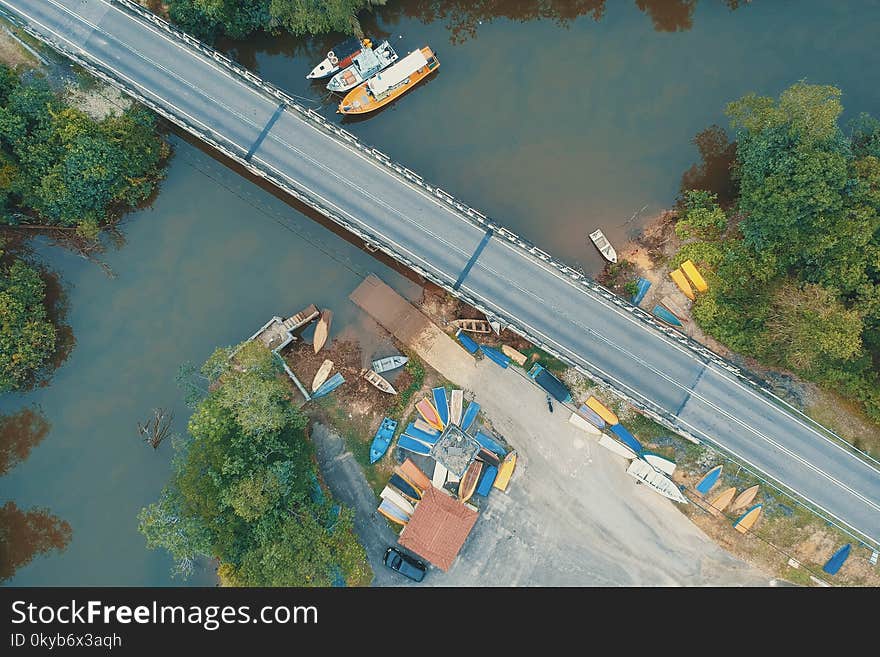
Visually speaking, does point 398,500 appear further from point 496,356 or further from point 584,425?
point 584,425

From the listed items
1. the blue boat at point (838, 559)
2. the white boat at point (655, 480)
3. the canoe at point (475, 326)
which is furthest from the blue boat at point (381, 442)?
the blue boat at point (838, 559)

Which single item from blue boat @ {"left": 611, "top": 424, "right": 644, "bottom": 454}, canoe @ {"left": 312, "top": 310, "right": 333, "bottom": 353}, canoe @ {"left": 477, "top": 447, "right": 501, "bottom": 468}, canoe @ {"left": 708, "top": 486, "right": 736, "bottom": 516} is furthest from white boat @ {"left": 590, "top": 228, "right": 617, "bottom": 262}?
canoe @ {"left": 312, "top": 310, "right": 333, "bottom": 353}

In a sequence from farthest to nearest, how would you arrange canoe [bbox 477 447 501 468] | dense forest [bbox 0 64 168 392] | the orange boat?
the orange boat
canoe [bbox 477 447 501 468]
dense forest [bbox 0 64 168 392]

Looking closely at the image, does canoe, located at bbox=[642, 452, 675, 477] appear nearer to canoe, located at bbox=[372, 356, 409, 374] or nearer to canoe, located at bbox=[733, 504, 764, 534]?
canoe, located at bbox=[733, 504, 764, 534]

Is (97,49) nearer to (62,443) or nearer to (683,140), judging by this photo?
(62,443)

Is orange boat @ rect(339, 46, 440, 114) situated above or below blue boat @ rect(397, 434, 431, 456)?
above

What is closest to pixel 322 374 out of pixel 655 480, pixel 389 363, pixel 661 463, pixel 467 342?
pixel 389 363

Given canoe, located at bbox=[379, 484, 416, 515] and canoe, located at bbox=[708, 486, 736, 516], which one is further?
A: canoe, located at bbox=[379, 484, 416, 515]
